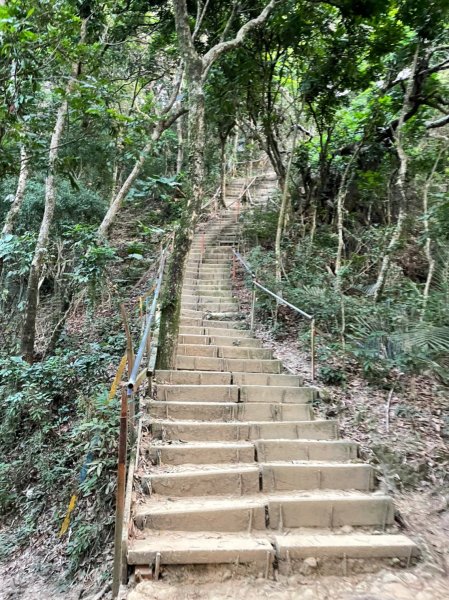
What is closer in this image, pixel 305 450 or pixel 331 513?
pixel 331 513

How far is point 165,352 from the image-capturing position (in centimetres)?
523

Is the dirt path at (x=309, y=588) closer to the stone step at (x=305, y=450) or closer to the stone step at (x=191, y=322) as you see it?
the stone step at (x=305, y=450)

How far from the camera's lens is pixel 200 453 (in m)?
3.66

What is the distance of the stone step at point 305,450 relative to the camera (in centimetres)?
381

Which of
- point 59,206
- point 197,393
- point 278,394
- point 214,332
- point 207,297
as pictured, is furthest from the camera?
point 59,206

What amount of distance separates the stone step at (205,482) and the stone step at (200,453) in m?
0.16

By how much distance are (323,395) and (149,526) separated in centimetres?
270

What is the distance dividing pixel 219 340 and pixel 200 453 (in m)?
2.92

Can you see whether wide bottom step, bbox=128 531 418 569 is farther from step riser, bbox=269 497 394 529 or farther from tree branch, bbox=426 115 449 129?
tree branch, bbox=426 115 449 129

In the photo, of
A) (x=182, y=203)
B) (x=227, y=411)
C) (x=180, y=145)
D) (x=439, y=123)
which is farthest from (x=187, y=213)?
(x=180, y=145)

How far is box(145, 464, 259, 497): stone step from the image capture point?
3.28 metres

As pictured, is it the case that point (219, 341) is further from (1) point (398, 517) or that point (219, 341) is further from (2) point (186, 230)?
(1) point (398, 517)

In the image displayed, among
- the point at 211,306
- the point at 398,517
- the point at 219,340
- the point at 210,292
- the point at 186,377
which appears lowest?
the point at 398,517

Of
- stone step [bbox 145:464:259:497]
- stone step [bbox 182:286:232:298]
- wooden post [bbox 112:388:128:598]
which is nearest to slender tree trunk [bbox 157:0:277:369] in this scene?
→ stone step [bbox 145:464:259:497]
